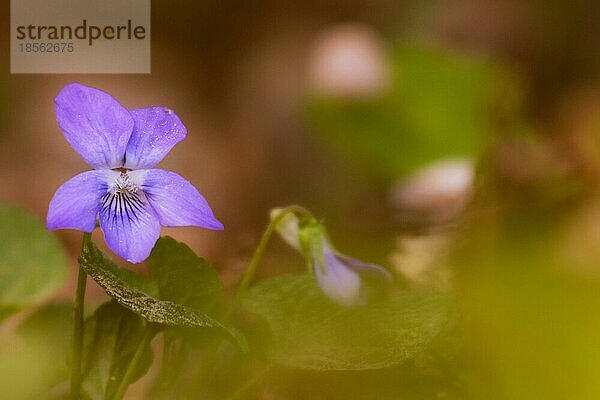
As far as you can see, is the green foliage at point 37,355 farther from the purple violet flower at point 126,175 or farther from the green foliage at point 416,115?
the green foliage at point 416,115

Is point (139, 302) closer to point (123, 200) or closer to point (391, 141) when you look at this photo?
point (123, 200)

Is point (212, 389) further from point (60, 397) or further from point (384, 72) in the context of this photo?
point (384, 72)

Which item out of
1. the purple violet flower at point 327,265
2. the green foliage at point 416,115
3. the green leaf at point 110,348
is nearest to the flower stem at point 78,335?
the green leaf at point 110,348

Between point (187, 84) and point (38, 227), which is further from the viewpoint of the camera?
point (187, 84)

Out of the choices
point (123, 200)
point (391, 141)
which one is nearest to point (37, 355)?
point (123, 200)

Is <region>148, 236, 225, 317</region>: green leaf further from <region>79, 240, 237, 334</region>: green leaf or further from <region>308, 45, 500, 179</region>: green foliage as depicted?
<region>308, 45, 500, 179</region>: green foliage

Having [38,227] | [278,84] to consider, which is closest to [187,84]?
[278,84]
